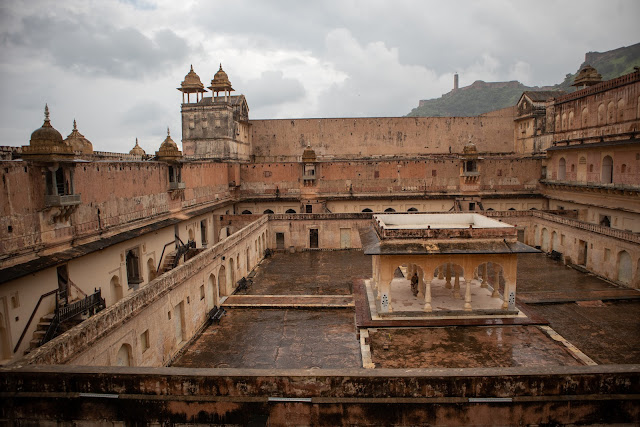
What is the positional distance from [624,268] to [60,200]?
26.2 m

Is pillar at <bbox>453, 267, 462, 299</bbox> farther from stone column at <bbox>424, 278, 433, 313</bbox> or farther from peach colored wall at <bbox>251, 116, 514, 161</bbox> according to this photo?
peach colored wall at <bbox>251, 116, 514, 161</bbox>

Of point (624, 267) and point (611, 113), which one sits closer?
point (624, 267)

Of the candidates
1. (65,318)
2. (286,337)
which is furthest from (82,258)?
(286,337)

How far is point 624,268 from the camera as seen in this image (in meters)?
22.7

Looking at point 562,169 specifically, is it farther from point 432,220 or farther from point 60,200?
point 60,200

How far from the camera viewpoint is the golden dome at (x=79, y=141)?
29.2 metres

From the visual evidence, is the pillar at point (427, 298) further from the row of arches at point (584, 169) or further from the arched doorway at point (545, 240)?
the row of arches at point (584, 169)

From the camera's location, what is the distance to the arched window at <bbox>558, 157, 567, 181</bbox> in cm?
3712

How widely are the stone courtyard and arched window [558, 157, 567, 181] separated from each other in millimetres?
16066

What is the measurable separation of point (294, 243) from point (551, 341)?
2089cm

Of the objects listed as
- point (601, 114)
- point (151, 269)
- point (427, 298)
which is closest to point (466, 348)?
point (427, 298)

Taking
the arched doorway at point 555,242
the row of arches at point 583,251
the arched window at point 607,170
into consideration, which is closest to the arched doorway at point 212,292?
the row of arches at point 583,251

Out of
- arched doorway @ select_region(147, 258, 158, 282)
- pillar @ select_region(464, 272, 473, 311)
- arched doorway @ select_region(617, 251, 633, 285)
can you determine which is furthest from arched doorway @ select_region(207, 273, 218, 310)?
arched doorway @ select_region(617, 251, 633, 285)

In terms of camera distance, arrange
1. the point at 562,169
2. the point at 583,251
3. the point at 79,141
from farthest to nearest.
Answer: the point at 562,169, the point at 79,141, the point at 583,251
